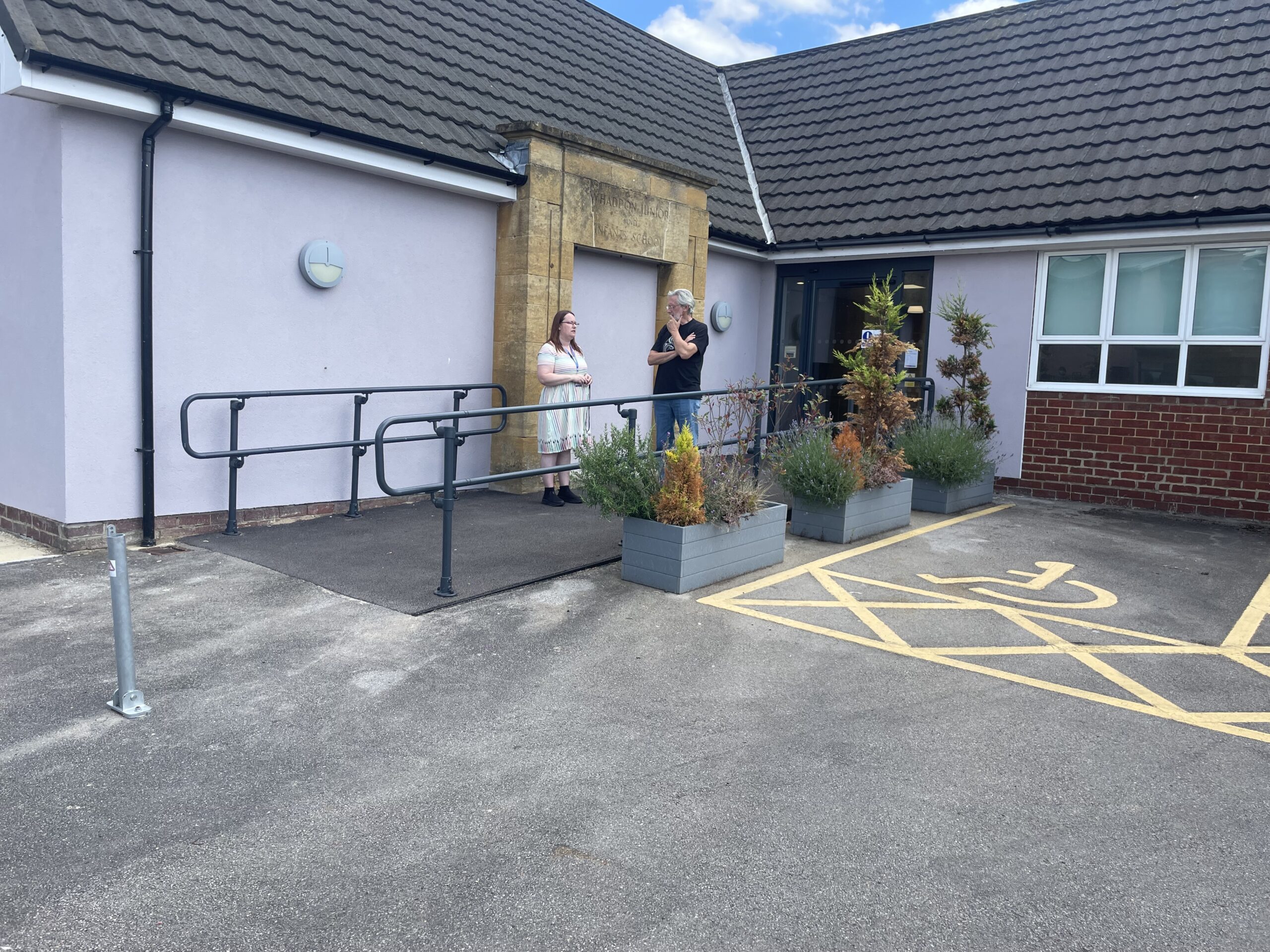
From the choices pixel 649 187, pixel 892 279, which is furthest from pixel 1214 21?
pixel 649 187

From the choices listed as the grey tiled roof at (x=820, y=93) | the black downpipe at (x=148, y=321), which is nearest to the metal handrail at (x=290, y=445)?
the black downpipe at (x=148, y=321)

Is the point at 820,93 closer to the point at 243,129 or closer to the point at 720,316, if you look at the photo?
the point at 720,316

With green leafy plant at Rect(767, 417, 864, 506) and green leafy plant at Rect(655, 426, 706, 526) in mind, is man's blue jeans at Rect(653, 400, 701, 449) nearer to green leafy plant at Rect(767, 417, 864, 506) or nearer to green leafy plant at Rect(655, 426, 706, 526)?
green leafy plant at Rect(767, 417, 864, 506)

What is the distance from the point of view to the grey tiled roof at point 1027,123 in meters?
10.1

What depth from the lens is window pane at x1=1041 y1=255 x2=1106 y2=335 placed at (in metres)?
10.5

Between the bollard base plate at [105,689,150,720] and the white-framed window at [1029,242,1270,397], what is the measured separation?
31.5 ft

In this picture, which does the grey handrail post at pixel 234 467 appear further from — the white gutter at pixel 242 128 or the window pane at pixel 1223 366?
the window pane at pixel 1223 366

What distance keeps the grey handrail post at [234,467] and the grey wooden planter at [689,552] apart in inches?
119

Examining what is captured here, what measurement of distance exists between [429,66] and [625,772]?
7.89 metres

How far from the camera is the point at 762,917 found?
2.79 meters

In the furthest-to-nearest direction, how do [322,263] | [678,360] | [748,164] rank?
[748,164] < [678,360] < [322,263]

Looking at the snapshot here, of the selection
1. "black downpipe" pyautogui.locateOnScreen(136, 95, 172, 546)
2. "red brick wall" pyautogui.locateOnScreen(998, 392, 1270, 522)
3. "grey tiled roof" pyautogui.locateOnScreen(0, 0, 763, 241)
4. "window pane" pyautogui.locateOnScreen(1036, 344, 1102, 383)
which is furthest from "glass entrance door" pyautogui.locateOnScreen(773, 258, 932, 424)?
"black downpipe" pyautogui.locateOnScreen(136, 95, 172, 546)

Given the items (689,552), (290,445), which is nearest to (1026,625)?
(689,552)

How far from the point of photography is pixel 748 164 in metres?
13.9
